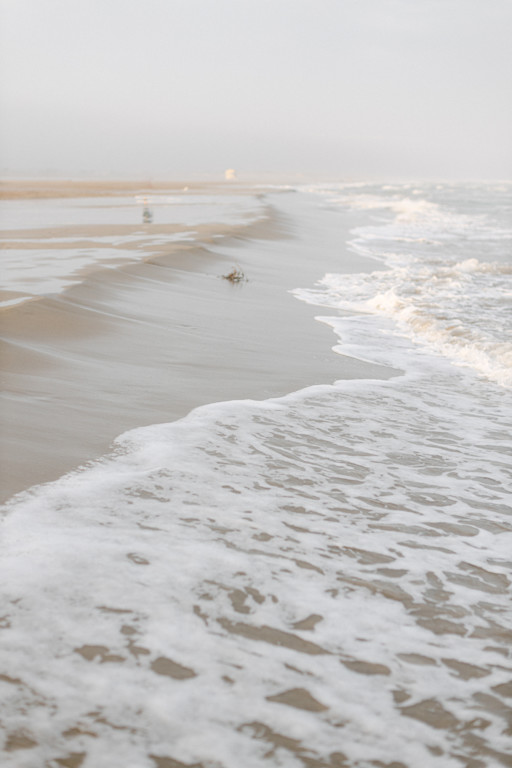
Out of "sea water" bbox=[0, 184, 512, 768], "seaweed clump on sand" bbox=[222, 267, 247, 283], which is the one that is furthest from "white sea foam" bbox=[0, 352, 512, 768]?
"seaweed clump on sand" bbox=[222, 267, 247, 283]

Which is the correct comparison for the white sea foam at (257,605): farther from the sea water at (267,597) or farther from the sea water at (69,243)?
A: the sea water at (69,243)

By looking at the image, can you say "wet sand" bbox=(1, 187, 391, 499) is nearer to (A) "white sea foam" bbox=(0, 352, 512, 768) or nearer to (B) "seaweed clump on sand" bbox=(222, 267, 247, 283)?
(B) "seaweed clump on sand" bbox=(222, 267, 247, 283)

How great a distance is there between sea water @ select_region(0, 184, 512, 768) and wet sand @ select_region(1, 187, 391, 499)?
290 mm

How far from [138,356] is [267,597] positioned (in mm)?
3389

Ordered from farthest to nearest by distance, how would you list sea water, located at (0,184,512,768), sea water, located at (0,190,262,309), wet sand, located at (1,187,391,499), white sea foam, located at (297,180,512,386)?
sea water, located at (0,190,262,309) → white sea foam, located at (297,180,512,386) → wet sand, located at (1,187,391,499) → sea water, located at (0,184,512,768)

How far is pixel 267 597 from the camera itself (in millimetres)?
2488

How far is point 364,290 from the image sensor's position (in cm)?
1048

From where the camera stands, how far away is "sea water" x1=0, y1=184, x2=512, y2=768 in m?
1.89

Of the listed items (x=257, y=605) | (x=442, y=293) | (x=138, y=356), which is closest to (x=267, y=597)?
(x=257, y=605)

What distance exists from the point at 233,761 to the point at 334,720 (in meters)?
0.33

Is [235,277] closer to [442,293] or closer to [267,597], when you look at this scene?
[442,293]

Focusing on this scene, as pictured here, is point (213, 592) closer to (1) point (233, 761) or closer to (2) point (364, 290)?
→ (1) point (233, 761)

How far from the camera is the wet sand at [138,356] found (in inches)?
152

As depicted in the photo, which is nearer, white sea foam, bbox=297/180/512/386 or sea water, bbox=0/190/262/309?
white sea foam, bbox=297/180/512/386
